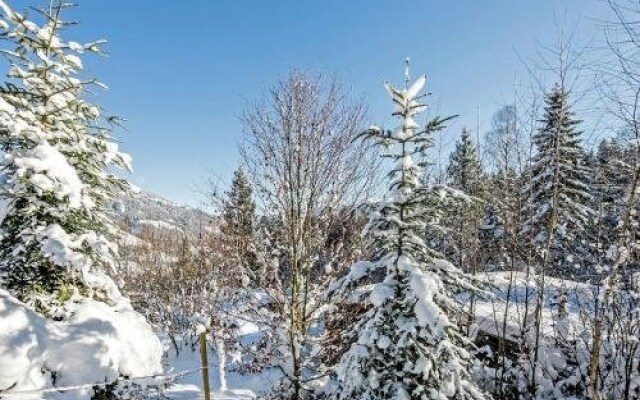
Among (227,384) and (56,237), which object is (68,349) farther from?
(227,384)

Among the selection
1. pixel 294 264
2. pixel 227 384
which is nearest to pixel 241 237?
pixel 294 264

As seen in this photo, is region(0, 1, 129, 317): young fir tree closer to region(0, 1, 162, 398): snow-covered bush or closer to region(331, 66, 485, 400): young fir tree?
region(0, 1, 162, 398): snow-covered bush

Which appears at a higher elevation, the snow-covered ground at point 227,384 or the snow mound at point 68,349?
the snow mound at point 68,349

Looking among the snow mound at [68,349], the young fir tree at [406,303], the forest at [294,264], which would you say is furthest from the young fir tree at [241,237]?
the young fir tree at [406,303]

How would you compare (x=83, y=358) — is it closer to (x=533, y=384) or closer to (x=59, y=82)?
(x=59, y=82)

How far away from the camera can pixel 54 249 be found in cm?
590

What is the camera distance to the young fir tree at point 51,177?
228 inches

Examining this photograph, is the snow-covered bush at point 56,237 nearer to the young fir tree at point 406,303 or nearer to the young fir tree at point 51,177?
the young fir tree at point 51,177

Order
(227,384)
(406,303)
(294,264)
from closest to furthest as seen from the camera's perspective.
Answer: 1. (406,303)
2. (294,264)
3. (227,384)

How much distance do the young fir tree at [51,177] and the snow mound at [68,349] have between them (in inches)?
19.1

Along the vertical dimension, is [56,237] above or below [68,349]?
above

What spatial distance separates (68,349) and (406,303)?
4463 mm

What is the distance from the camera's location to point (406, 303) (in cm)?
569

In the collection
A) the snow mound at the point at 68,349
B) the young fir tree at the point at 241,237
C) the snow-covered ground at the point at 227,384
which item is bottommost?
the snow-covered ground at the point at 227,384
